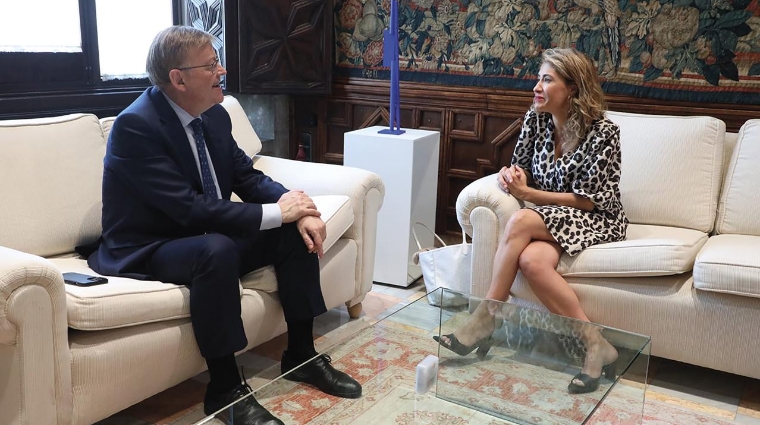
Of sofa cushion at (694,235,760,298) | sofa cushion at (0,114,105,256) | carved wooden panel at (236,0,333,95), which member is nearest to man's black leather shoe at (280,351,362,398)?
sofa cushion at (0,114,105,256)

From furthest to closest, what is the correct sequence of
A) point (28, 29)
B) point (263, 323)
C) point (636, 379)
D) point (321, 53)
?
1. point (321, 53)
2. point (28, 29)
3. point (263, 323)
4. point (636, 379)

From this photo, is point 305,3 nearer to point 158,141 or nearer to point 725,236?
point 158,141

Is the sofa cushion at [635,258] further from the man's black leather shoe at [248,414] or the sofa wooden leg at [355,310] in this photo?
the man's black leather shoe at [248,414]

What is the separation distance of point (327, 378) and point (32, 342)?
27.3 inches

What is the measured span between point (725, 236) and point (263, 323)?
166 cm

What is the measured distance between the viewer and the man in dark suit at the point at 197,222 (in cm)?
208

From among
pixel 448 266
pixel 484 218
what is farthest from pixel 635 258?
pixel 448 266

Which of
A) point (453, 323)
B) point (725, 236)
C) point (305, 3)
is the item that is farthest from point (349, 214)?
point (305, 3)

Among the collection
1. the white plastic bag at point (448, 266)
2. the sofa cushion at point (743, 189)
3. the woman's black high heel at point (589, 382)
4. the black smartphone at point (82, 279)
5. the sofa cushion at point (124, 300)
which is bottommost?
the white plastic bag at point (448, 266)

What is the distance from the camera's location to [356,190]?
277 cm

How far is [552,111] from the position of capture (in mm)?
2672

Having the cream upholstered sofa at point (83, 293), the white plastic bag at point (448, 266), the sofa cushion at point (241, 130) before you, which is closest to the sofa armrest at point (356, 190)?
the cream upholstered sofa at point (83, 293)

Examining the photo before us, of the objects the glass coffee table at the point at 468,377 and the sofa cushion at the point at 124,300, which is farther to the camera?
the sofa cushion at the point at 124,300

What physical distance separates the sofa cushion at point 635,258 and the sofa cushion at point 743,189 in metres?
0.26
